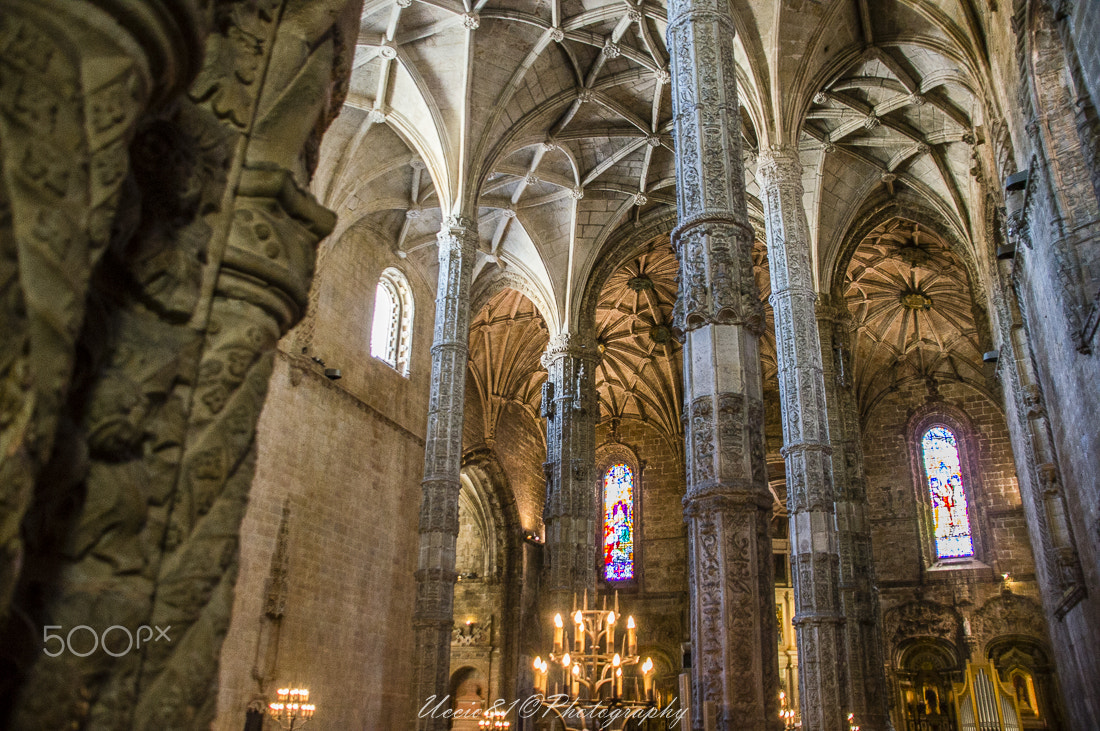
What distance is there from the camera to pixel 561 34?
1741 centimetres

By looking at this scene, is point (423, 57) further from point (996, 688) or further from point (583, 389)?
point (996, 688)

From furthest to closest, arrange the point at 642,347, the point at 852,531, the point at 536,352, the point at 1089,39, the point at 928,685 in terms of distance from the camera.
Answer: the point at 642,347, the point at 536,352, the point at 928,685, the point at 852,531, the point at 1089,39

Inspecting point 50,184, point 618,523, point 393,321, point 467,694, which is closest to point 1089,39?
point 50,184

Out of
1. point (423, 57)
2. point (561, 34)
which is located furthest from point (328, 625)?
point (561, 34)

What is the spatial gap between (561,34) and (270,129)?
1572cm

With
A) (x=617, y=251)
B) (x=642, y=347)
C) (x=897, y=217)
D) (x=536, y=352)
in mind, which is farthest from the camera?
(x=642, y=347)

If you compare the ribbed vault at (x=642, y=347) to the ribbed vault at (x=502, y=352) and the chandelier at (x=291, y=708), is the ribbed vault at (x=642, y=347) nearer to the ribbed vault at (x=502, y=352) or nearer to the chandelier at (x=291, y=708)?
the ribbed vault at (x=502, y=352)

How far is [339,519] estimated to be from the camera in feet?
59.9

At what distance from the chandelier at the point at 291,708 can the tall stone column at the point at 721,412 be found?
8.71 metres

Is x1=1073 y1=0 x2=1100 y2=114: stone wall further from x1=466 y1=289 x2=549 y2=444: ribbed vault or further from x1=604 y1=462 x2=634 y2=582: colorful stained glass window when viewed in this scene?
x1=604 y1=462 x2=634 y2=582: colorful stained glass window

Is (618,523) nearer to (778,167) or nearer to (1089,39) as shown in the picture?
(778,167)

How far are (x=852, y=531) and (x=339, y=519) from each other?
1118 centimetres

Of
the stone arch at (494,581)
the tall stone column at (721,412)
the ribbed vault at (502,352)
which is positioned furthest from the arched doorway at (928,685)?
the tall stone column at (721,412)

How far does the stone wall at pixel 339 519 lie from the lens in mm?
15750
